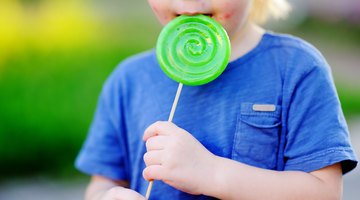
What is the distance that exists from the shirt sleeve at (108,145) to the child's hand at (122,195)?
0.66 feet

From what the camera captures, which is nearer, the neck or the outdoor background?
the neck

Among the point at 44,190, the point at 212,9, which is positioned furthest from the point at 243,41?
the point at 44,190

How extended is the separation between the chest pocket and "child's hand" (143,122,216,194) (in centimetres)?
15

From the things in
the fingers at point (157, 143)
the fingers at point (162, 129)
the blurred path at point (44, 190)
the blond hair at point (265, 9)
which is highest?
the blond hair at point (265, 9)

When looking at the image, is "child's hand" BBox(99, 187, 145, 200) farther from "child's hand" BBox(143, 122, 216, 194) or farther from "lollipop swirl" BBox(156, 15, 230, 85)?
"lollipop swirl" BBox(156, 15, 230, 85)

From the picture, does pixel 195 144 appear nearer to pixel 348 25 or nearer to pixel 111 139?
pixel 111 139

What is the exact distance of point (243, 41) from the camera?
2.40m

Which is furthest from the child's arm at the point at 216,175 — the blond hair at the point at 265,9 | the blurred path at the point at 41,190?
the blurred path at the point at 41,190

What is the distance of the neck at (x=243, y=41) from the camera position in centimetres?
238

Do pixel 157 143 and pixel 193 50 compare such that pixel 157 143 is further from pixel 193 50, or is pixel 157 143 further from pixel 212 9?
pixel 212 9

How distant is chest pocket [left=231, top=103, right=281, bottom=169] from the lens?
7.34 ft

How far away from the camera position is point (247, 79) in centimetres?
232

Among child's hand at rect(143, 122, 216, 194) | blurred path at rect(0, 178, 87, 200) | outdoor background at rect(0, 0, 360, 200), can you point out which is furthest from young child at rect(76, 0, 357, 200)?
outdoor background at rect(0, 0, 360, 200)

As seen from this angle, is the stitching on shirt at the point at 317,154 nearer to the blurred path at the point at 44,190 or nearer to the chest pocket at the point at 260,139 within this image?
the chest pocket at the point at 260,139
